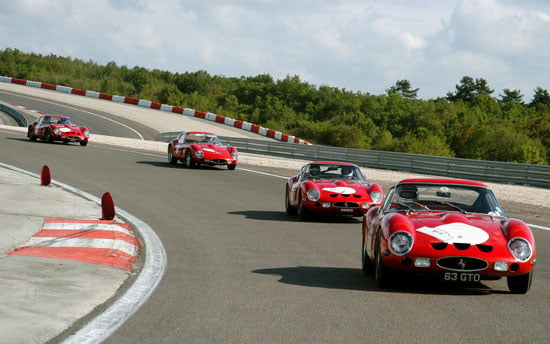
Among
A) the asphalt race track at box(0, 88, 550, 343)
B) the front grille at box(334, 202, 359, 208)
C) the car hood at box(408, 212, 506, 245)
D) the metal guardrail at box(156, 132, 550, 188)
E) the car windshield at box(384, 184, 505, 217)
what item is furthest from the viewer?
the metal guardrail at box(156, 132, 550, 188)

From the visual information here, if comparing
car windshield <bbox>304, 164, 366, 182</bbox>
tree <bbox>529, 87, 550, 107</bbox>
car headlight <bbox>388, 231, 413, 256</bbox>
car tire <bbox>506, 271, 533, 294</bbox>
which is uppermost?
tree <bbox>529, 87, 550, 107</bbox>

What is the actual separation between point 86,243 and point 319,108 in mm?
78350

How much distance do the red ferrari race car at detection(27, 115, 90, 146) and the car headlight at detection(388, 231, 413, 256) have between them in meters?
26.9

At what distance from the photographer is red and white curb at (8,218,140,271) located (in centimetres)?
915

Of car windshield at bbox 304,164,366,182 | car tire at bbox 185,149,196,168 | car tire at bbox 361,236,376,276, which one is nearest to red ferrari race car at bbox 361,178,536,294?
car tire at bbox 361,236,376,276

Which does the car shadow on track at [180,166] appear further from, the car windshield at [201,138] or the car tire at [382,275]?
the car tire at [382,275]

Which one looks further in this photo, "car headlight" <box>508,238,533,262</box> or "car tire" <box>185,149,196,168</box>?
"car tire" <box>185,149,196,168</box>

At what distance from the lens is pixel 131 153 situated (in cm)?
3177

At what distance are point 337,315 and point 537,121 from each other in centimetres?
7287

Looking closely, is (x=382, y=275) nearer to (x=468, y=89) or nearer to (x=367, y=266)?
(x=367, y=266)

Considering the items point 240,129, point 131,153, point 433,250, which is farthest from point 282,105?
point 433,250

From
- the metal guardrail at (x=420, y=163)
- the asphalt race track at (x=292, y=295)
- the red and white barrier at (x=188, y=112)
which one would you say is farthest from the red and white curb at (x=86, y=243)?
the red and white barrier at (x=188, y=112)

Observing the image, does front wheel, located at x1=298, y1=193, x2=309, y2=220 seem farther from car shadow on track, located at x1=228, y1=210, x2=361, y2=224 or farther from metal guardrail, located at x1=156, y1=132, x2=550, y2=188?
metal guardrail, located at x1=156, y1=132, x2=550, y2=188

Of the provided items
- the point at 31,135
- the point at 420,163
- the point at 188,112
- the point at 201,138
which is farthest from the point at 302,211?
the point at 188,112
